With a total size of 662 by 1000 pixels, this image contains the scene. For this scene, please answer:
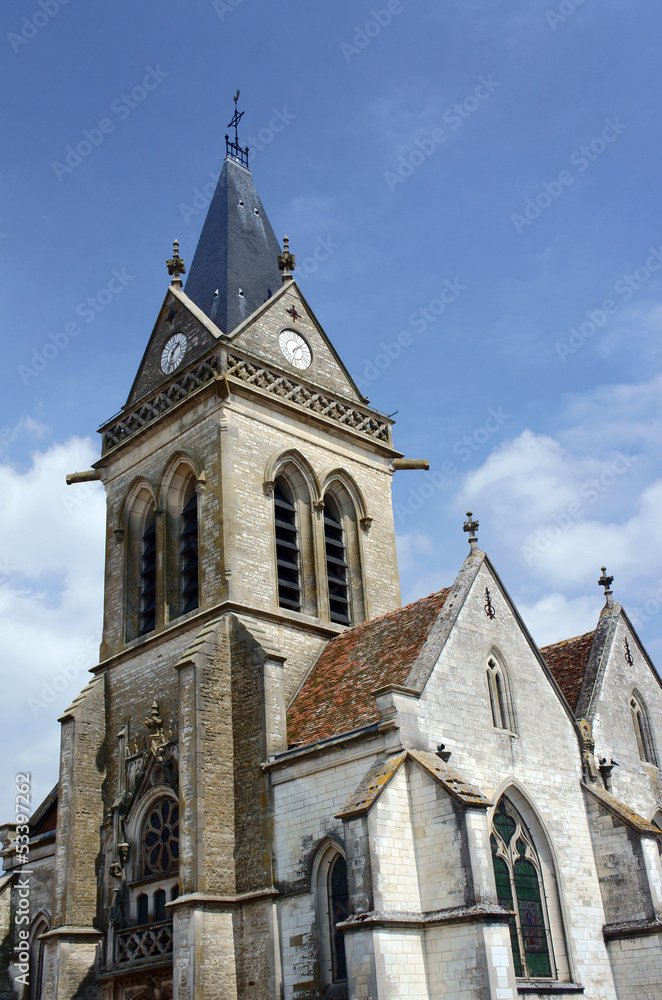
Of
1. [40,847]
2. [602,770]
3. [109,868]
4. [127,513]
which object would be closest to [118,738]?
[109,868]

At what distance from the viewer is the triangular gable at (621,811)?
56.5 ft

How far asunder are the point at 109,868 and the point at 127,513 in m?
8.19

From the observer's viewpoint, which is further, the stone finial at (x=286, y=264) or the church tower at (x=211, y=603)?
the stone finial at (x=286, y=264)

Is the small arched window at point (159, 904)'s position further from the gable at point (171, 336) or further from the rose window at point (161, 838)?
the gable at point (171, 336)

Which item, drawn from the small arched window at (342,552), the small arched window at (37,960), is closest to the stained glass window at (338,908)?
the small arched window at (342,552)

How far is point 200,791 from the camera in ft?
55.7

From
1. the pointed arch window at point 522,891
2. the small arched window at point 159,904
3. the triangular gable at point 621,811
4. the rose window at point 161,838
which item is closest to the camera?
the pointed arch window at point 522,891

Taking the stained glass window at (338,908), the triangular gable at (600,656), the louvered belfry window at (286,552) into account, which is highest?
the louvered belfry window at (286,552)

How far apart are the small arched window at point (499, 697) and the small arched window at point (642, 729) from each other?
177 inches

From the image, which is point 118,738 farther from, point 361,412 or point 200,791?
point 361,412

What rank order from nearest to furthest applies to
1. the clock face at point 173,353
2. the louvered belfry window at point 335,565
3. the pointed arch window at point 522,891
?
the pointed arch window at point 522,891 < the louvered belfry window at point 335,565 < the clock face at point 173,353

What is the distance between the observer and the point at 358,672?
61.3 feet

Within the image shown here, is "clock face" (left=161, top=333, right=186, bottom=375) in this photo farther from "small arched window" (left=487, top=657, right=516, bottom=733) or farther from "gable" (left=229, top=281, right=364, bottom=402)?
"small arched window" (left=487, top=657, right=516, bottom=733)

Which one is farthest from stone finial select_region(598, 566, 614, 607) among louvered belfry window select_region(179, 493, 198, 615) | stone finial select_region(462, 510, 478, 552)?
louvered belfry window select_region(179, 493, 198, 615)
